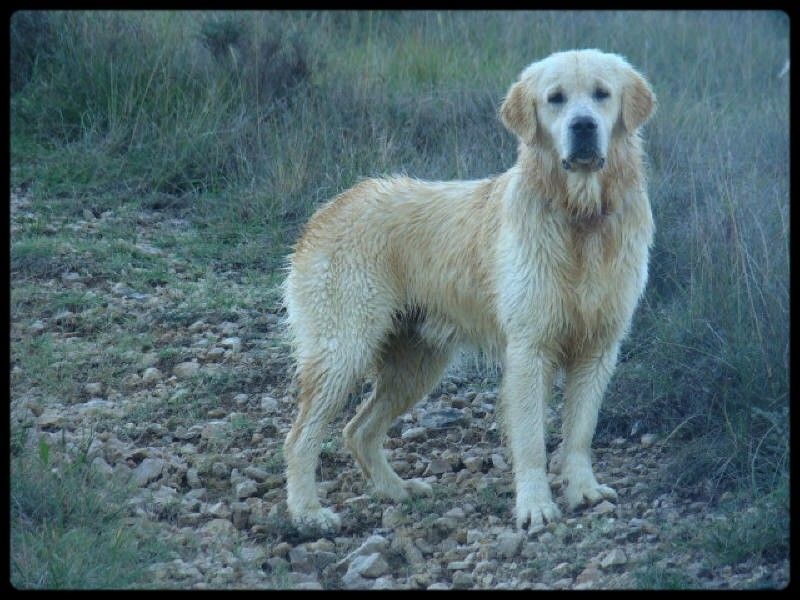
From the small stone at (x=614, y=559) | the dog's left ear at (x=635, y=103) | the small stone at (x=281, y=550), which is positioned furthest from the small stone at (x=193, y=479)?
the dog's left ear at (x=635, y=103)

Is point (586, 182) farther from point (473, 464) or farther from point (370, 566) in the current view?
point (370, 566)

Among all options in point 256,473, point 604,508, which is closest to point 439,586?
point 604,508

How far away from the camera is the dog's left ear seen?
5145 mm

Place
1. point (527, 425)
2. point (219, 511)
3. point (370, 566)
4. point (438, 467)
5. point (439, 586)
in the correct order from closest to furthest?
point (439, 586)
point (370, 566)
point (527, 425)
point (219, 511)
point (438, 467)

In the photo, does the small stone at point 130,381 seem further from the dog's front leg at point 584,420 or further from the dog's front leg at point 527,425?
A: the dog's front leg at point 584,420

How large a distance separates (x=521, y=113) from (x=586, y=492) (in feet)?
5.90

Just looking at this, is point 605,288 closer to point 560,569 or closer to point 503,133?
point 560,569

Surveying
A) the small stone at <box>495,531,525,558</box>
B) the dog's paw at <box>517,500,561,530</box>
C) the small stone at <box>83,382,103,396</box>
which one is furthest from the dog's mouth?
the small stone at <box>83,382,103,396</box>

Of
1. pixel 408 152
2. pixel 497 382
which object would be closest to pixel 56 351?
pixel 497 382

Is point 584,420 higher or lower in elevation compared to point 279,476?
higher

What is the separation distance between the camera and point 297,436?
5.57m

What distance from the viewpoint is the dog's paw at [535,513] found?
5023 millimetres

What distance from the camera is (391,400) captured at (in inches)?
232

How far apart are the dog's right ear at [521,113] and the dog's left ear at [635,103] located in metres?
0.42
